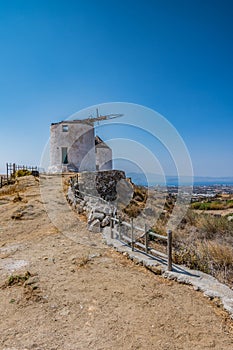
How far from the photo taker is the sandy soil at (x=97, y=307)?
326 centimetres

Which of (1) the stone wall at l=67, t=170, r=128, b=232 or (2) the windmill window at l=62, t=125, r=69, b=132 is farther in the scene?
(2) the windmill window at l=62, t=125, r=69, b=132

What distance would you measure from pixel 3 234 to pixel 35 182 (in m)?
10.4

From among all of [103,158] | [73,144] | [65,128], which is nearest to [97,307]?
[73,144]

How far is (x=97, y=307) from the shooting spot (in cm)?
405

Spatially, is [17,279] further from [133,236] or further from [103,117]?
[103,117]

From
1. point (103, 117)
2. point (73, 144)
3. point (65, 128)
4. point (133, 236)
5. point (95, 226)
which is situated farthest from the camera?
point (103, 117)

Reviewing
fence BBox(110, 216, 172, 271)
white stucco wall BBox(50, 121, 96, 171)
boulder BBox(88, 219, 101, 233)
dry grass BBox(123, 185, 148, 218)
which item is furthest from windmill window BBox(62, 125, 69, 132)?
fence BBox(110, 216, 172, 271)

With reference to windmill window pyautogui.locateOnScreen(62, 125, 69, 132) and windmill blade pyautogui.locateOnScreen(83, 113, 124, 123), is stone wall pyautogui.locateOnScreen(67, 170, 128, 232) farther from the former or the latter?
windmill blade pyautogui.locateOnScreen(83, 113, 124, 123)

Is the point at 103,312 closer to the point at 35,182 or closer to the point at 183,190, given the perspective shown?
the point at 35,182

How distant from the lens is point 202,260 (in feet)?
Result: 20.1

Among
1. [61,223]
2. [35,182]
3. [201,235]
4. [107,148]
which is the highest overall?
[107,148]

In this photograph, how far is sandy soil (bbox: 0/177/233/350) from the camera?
10.7ft

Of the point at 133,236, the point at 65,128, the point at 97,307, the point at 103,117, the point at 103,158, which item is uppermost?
the point at 103,117

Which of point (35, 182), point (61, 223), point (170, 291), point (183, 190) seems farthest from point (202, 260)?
point (183, 190)
